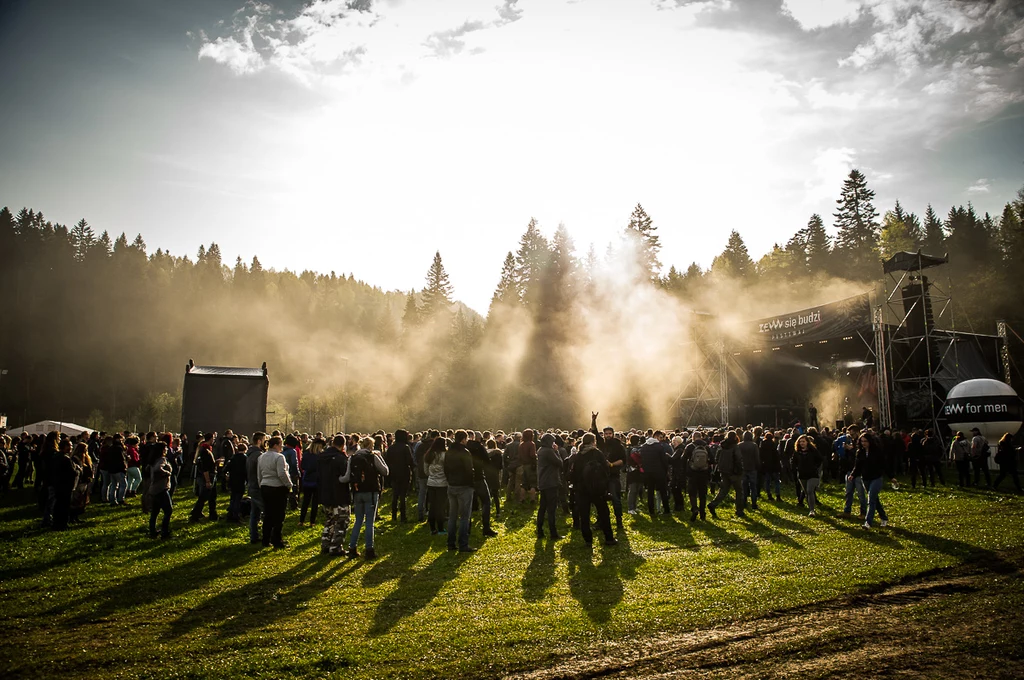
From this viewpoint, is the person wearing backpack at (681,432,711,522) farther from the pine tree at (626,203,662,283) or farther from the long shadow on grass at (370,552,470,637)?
the pine tree at (626,203,662,283)

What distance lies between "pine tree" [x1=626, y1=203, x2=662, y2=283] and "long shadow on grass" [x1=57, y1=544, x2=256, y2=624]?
54.6 meters

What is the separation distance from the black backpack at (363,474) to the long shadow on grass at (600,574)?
3.57m

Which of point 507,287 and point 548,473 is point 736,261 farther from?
point 548,473

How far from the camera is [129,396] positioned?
79.9 metres

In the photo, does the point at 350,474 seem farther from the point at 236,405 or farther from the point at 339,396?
the point at 339,396

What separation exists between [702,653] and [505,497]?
13.5m

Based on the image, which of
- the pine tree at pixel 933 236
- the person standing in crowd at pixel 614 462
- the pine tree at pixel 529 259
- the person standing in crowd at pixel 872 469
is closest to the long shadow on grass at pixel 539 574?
the person standing in crowd at pixel 614 462

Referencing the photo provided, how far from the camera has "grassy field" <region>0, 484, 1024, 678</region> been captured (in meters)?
5.84

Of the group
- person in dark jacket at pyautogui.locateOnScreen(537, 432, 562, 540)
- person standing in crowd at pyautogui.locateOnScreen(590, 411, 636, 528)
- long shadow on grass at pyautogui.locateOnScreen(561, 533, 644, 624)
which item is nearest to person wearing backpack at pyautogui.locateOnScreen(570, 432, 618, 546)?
long shadow on grass at pyautogui.locateOnScreen(561, 533, 644, 624)

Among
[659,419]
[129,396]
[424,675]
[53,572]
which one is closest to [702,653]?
[424,675]

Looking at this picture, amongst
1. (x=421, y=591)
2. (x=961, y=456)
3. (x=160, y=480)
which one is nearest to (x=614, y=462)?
(x=421, y=591)

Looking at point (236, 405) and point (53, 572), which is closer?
point (53, 572)

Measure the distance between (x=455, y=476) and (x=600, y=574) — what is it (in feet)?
10.2

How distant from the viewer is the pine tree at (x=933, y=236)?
2808 inches
